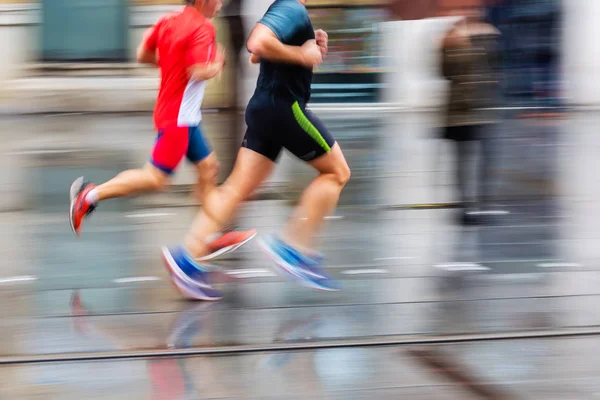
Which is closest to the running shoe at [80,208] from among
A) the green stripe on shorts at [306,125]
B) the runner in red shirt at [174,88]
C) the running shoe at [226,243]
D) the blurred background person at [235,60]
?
the runner in red shirt at [174,88]

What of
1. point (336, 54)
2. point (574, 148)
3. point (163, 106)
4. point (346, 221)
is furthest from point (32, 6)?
point (163, 106)

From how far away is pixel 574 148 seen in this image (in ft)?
38.6

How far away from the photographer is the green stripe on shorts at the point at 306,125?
5.82 metres

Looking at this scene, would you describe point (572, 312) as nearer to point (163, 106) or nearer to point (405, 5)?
point (163, 106)

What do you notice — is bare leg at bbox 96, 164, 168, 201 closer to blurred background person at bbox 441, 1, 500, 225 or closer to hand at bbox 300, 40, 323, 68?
hand at bbox 300, 40, 323, 68

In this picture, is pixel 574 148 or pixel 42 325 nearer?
pixel 42 325

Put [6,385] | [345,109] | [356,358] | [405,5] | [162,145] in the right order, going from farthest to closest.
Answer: [345,109], [405,5], [162,145], [356,358], [6,385]

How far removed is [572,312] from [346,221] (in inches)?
104

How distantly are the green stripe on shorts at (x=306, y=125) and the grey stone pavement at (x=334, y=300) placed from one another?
0.85 m

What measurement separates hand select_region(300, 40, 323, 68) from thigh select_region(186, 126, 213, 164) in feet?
2.90

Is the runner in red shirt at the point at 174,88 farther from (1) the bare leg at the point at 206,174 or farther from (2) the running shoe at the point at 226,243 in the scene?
(2) the running shoe at the point at 226,243

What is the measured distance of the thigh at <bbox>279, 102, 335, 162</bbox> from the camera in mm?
5816

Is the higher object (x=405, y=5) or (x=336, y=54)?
(x=405, y=5)

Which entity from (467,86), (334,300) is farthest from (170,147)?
(467,86)
